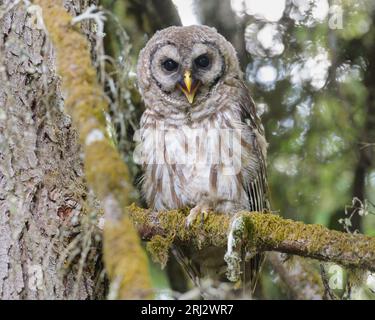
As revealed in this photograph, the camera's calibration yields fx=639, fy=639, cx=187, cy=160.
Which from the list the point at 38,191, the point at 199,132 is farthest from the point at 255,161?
the point at 38,191

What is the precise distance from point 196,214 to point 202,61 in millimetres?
1245

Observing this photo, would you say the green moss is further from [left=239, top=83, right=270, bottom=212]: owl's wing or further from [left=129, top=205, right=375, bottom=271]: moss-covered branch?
[left=239, top=83, right=270, bottom=212]: owl's wing

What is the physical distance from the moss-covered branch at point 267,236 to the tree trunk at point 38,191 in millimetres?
335

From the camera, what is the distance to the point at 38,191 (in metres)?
3.14

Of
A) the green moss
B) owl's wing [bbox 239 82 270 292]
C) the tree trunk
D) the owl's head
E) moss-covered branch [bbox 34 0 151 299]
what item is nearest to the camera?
moss-covered branch [bbox 34 0 151 299]

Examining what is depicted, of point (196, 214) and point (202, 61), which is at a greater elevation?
point (202, 61)

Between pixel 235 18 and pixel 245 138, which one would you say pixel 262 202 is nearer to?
pixel 245 138

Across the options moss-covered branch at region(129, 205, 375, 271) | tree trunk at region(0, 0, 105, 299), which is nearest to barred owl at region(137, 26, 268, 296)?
moss-covered branch at region(129, 205, 375, 271)

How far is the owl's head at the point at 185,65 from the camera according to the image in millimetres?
4270

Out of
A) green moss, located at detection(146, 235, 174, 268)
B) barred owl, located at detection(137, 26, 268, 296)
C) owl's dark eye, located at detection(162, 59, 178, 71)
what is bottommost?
green moss, located at detection(146, 235, 174, 268)

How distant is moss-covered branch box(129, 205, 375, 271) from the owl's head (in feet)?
3.32

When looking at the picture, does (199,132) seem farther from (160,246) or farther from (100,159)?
(100,159)

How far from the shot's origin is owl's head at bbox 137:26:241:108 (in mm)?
4270
